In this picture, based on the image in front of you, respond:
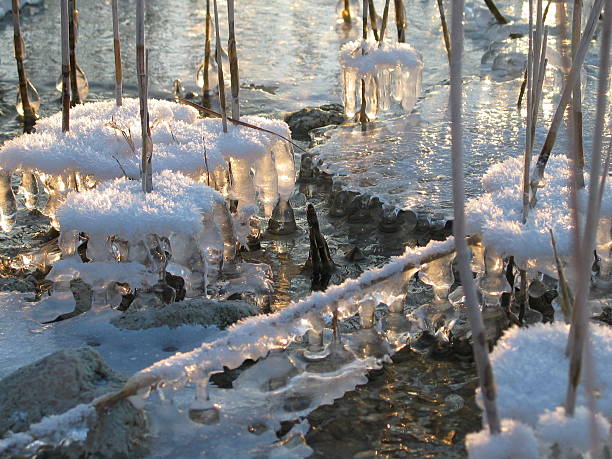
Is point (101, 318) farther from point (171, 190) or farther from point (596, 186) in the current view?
point (596, 186)

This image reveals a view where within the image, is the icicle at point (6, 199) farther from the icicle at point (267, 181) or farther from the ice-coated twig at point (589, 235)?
the ice-coated twig at point (589, 235)

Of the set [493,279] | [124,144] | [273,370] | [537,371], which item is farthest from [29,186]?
[537,371]

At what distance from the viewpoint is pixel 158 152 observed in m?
3.09

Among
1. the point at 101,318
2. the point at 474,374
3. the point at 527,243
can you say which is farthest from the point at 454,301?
the point at 101,318

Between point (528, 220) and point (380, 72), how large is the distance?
2350mm

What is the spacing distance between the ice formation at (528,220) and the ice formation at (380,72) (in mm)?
1905

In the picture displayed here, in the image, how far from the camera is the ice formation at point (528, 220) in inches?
89.0

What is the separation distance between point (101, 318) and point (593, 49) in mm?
4747

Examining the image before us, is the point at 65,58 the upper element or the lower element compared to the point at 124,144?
upper

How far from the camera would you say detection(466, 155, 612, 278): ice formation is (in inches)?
89.0

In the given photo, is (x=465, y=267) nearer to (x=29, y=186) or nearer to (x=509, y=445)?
(x=509, y=445)

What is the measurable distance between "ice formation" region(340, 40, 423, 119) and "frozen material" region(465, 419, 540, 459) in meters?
3.29

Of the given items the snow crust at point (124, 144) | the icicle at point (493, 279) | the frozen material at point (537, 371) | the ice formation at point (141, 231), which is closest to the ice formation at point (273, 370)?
the icicle at point (493, 279)

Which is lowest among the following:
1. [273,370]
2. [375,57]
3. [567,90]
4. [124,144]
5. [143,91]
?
[273,370]
